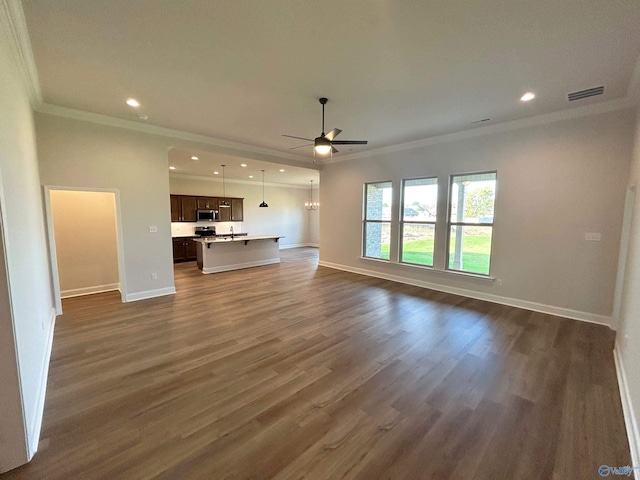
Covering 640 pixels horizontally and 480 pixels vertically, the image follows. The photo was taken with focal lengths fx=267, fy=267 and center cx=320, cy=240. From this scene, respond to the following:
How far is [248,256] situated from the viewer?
26.0 feet

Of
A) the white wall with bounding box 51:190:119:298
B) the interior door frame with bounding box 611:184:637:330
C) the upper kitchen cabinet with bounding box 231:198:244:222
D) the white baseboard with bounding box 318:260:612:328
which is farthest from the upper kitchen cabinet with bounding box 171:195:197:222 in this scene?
the interior door frame with bounding box 611:184:637:330

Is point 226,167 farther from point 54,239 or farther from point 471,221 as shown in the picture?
point 471,221

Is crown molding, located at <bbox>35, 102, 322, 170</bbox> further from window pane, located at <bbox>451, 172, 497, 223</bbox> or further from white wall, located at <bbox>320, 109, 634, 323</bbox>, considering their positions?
window pane, located at <bbox>451, 172, 497, 223</bbox>

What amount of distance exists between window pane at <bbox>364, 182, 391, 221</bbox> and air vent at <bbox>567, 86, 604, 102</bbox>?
3.41 meters

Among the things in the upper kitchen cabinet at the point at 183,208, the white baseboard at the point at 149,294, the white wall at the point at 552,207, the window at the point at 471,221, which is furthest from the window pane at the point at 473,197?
the upper kitchen cabinet at the point at 183,208

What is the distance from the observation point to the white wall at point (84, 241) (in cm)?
503

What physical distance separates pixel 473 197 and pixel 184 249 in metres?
8.42

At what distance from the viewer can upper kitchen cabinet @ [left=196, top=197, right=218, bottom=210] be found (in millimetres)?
9320

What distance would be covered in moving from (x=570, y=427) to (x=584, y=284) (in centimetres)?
298

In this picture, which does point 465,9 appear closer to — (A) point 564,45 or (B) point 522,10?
(B) point 522,10

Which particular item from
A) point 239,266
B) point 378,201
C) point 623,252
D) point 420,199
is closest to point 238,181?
point 239,266

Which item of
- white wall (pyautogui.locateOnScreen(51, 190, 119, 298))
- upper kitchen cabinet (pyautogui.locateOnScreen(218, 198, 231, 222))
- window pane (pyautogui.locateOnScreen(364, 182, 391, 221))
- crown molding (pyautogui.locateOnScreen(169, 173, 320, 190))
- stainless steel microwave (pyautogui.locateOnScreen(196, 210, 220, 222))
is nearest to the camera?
white wall (pyautogui.locateOnScreen(51, 190, 119, 298))

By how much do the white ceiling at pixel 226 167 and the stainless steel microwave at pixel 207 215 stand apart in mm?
1278

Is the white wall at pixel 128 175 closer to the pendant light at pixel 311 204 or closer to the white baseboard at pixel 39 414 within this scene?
the white baseboard at pixel 39 414
